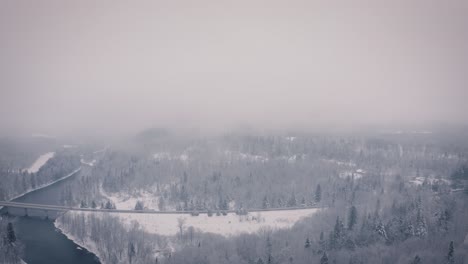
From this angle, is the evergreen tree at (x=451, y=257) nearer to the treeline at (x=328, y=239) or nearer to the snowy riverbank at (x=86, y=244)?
the treeline at (x=328, y=239)

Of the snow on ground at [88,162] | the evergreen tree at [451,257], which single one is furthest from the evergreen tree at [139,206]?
the evergreen tree at [451,257]

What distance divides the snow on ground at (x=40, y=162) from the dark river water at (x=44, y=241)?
52.8 feet

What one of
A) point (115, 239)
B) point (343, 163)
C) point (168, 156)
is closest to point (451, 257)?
point (115, 239)

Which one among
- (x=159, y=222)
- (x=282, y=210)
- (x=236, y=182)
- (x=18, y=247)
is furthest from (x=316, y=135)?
(x=18, y=247)

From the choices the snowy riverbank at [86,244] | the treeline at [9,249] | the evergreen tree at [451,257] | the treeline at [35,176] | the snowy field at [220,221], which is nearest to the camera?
the evergreen tree at [451,257]

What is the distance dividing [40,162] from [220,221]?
48.3 m

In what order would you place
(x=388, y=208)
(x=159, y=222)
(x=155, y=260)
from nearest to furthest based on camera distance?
(x=155, y=260) < (x=388, y=208) < (x=159, y=222)

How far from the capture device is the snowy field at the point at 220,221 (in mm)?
37500

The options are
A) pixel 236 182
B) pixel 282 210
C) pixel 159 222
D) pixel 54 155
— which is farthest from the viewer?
pixel 54 155

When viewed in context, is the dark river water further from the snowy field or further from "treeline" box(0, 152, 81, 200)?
the snowy field

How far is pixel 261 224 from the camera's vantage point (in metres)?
39.2

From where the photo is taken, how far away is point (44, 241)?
35.2 m

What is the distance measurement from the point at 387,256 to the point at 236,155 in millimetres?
42739

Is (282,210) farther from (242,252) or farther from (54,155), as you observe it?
(54,155)
